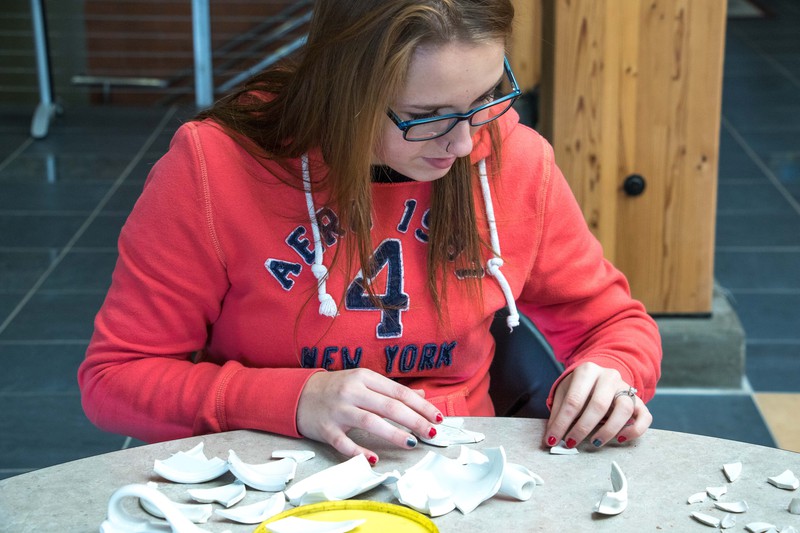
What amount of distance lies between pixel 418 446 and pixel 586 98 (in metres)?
1.76

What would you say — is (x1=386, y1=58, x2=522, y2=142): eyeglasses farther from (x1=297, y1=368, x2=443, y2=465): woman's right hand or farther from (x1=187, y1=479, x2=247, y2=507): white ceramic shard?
(x1=187, y1=479, x2=247, y2=507): white ceramic shard

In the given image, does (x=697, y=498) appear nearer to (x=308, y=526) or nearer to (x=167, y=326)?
(x=308, y=526)

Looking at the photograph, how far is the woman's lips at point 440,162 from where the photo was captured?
50.5 inches

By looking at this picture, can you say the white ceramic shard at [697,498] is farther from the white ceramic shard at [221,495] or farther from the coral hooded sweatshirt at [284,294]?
the white ceramic shard at [221,495]

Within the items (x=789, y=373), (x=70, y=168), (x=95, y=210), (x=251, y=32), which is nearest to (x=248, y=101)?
(x=789, y=373)

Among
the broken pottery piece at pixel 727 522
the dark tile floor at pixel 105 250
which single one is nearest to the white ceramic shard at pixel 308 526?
the broken pottery piece at pixel 727 522

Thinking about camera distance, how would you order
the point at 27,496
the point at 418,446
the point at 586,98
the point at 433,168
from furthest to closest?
the point at 586,98 < the point at 433,168 < the point at 418,446 < the point at 27,496

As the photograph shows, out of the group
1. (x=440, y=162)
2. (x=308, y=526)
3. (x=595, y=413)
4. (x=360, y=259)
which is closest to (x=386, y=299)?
(x=360, y=259)

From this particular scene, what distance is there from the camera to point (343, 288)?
1373mm

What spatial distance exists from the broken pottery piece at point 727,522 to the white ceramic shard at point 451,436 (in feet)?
0.91

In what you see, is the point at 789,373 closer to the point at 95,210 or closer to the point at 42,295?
the point at 42,295

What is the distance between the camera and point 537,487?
110 centimetres

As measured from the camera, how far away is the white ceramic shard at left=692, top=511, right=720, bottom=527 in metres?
1.03

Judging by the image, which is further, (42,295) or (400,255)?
(42,295)
